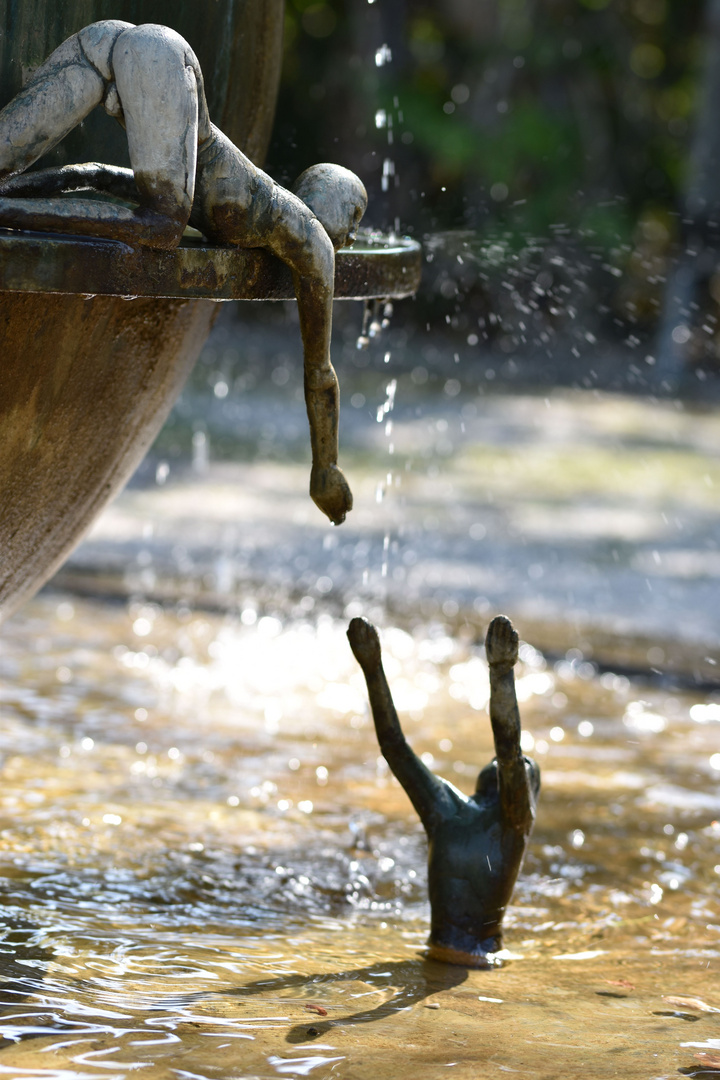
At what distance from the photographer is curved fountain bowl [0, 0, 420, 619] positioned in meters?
2.10

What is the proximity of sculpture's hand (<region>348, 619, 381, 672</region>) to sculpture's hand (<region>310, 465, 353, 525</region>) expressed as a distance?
308mm

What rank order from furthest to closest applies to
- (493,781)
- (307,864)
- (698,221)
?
(698,221)
(307,864)
(493,781)

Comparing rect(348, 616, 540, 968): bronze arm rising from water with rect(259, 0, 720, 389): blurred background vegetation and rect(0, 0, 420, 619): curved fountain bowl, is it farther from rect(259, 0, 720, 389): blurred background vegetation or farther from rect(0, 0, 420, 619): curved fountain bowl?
rect(259, 0, 720, 389): blurred background vegetation

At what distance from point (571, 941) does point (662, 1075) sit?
75 centimetres

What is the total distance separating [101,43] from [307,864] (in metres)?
1.85

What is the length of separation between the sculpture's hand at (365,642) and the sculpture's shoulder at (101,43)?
1.06 metres

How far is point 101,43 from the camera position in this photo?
6.84 feet

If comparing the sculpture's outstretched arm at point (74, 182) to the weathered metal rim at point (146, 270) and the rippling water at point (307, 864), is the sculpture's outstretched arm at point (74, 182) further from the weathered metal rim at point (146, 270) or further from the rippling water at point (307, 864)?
the rippling water at point (307, 864)

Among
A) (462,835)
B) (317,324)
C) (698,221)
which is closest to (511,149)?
(698,221)

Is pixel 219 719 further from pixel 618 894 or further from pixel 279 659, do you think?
pixel 618 894

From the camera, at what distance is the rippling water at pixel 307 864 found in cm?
227

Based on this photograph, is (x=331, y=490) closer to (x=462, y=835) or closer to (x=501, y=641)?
(x=501, y=641)

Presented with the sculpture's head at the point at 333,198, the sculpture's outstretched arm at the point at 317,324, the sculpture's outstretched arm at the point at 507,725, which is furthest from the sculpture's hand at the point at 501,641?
the sculpture's head at the point at 333,198

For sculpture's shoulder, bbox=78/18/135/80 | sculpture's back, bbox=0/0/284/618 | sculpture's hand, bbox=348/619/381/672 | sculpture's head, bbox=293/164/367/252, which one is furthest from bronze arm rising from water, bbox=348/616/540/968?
sculpture's shoulder, bbox=78/18/135/80
